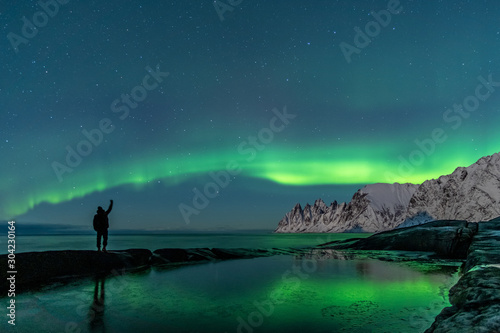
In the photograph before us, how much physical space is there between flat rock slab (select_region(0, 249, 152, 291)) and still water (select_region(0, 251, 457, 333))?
2.03 meters

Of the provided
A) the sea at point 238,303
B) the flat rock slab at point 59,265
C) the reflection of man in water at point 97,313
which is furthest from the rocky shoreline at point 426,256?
the reflection of man in water at point 97,313

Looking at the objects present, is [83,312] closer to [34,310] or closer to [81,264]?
[34,310]

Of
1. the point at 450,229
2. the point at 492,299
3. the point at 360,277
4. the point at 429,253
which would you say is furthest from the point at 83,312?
the point at 450,229

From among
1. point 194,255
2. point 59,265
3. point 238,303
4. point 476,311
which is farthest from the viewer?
point 194,255

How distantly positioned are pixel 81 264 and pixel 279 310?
13.5 m

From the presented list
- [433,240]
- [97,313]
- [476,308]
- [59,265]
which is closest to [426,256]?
[433,240]

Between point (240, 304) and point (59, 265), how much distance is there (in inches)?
471

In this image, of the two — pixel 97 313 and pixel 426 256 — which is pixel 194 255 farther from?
pixel 426 256

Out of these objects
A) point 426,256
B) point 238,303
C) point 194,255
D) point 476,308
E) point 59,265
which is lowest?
point 426,256

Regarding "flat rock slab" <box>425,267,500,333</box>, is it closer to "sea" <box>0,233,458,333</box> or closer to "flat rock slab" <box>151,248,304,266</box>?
"sea" <box>0,233,458,333</box>

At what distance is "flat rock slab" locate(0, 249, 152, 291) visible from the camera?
15195mm

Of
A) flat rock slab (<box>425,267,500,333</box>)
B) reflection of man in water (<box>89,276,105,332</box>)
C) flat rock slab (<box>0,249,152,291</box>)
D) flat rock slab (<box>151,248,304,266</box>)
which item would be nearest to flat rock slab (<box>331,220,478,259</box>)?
flat rock slab (<box>151,248,304,266</box>)

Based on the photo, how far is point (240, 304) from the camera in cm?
1139

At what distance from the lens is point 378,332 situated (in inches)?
313
